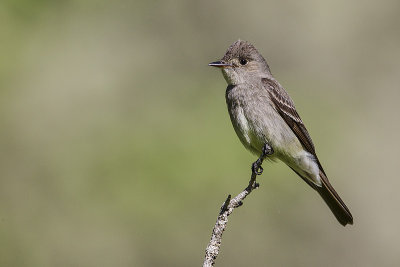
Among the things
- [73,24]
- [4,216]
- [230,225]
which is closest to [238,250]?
[230,225]

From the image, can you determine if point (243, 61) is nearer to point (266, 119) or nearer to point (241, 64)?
point (241, 64)

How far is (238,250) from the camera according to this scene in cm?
660

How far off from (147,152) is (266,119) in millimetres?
1240

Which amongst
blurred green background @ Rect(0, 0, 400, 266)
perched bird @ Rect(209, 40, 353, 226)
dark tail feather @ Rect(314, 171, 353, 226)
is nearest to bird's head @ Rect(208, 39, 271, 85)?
perched bird @ Rect(209, 40, 353, 226)

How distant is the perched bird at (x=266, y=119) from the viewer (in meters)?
5.21

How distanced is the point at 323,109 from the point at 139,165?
1.76 metres

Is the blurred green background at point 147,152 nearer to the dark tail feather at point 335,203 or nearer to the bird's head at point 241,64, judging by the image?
the bird's head at point 241,64

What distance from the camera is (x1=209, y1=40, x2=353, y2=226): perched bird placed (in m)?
5.21

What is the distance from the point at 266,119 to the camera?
5266 millimetres

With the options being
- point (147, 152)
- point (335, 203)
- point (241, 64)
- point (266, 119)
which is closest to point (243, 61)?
point (241, 64)

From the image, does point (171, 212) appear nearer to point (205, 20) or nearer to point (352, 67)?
point (205, 20)

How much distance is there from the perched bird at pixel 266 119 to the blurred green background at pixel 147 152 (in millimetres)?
715

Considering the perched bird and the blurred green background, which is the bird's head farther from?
the blurred green background

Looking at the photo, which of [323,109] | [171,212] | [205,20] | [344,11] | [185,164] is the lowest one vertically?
[171,212]
